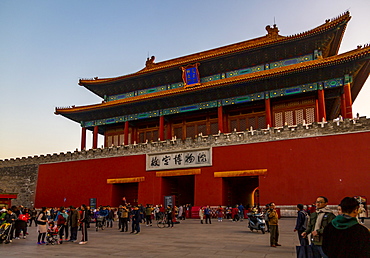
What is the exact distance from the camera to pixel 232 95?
22.4 meters

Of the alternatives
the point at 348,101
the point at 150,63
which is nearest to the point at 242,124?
the point at 348,101

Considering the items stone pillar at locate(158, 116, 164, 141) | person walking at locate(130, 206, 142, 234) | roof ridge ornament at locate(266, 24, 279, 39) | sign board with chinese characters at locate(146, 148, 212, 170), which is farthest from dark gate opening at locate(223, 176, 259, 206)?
roof ridge ornament at locate(266, 24, 279, 39)

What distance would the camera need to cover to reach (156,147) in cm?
2173

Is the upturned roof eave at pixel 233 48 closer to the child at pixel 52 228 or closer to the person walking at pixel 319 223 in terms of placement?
the child at pixel 52 228

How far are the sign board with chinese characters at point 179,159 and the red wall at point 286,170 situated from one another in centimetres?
42

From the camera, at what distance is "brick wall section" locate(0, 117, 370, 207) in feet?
56.6

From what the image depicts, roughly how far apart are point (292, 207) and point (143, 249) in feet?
36.8

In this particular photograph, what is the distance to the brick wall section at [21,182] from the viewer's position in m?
25.6

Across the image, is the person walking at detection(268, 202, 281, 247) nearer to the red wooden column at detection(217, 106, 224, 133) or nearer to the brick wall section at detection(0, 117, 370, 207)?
the brick wall section at detection(0, 117, 370, 207)

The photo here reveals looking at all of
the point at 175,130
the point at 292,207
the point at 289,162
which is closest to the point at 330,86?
the point at 289,162

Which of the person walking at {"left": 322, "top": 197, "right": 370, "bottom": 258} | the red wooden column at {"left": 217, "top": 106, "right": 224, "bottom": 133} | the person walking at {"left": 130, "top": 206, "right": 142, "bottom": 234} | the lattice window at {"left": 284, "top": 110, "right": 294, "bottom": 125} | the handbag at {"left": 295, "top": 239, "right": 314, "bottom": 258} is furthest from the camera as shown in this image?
the red wooden column at {"left": 217, "top": 106, "right": 224, "bottom": 133}

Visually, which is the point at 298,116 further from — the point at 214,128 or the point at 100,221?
the point at 100,221

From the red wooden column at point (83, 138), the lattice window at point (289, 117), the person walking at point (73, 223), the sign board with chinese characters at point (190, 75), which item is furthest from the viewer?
the red wooden column at point (83, 138)

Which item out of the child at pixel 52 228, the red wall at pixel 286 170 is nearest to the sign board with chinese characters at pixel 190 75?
the red wall at pixel 286 170
